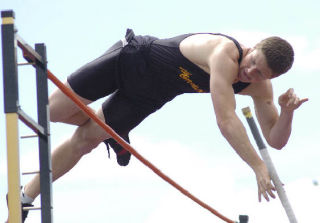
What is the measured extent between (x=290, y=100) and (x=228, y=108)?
1.75ft

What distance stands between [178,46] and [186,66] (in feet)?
0.65

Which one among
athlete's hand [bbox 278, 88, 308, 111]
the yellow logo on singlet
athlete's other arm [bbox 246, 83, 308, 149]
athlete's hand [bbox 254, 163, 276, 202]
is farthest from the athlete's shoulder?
athlete's hand [bbox 254, 163, 276, 202]

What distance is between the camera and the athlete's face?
5754 mm

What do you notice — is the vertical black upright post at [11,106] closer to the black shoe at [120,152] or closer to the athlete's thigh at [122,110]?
the athlete's thigh at [122,110]

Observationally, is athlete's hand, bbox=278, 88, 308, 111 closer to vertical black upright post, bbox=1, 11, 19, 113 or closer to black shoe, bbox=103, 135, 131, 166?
black shoe, bbox=103, 135, 131, 166

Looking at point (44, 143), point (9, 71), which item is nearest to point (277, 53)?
point (44, 143)

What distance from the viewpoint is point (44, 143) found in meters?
4.51

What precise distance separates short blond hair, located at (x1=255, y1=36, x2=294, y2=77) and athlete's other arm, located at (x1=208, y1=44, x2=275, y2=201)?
0.27 metres

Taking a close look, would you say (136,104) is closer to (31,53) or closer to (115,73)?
(115,73)

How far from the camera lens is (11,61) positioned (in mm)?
4238

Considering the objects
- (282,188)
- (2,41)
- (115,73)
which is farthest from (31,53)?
(282,188)

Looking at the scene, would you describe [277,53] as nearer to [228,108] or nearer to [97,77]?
[228,108]

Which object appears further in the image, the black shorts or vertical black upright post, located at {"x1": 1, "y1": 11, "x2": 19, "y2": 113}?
the black shorts

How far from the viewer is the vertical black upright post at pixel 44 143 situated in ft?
14.5
